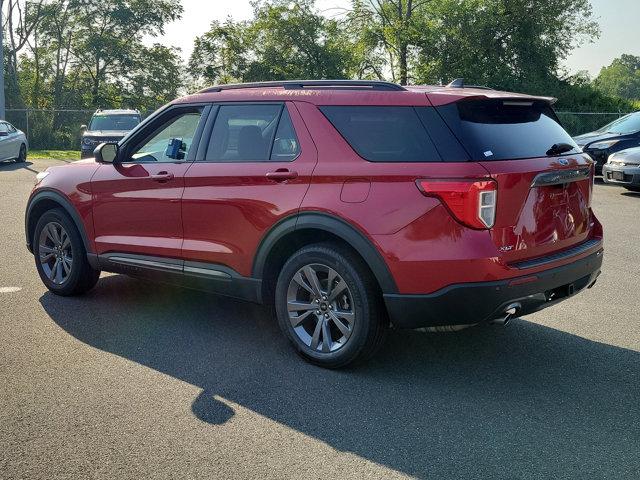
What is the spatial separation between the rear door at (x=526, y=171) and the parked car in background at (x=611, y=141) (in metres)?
11.7

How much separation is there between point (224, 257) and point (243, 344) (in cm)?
63

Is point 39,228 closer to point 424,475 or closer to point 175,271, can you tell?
point 175,271

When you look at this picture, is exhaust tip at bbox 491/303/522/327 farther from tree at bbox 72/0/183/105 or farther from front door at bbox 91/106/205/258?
tree at bbox 72/0/183/105

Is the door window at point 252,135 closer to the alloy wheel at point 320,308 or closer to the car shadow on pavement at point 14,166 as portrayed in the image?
the alloy wheel at point 320,308

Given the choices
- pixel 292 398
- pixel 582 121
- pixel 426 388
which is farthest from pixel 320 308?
pixel 582 121

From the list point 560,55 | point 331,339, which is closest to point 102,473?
point 331,339

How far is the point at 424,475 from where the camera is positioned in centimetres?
329

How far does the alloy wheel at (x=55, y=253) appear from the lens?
6.44 meters

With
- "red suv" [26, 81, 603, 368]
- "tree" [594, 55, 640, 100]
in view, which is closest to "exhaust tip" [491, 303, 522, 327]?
"red suv" [26, 81, 603, 368]

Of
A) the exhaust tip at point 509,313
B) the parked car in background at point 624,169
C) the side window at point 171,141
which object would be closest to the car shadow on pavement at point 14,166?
the parked car in background at point 624,169

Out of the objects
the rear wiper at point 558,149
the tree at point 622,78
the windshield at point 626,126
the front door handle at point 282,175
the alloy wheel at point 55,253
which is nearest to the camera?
the rear wiper at point 558,149

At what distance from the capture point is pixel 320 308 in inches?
185

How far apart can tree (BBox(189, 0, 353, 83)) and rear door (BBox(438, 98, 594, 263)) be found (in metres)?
38.8

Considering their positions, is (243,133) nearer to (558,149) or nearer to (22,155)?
(558,149)
